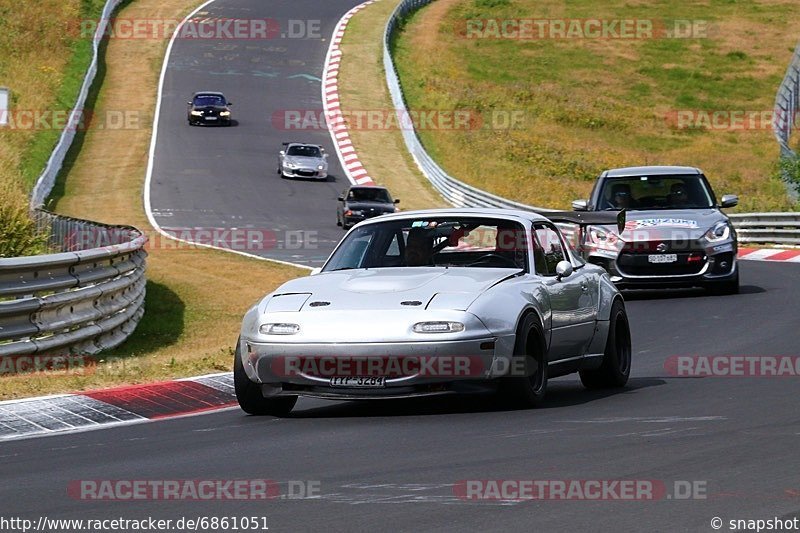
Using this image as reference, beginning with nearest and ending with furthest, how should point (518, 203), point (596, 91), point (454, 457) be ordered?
point (454, 457) → point (518, 203) → point (596, 91)

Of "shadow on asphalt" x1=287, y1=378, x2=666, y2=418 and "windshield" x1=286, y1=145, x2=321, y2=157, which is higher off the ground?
"shadow on asphalt" x1=287, y1=378, x2=666, y2=418

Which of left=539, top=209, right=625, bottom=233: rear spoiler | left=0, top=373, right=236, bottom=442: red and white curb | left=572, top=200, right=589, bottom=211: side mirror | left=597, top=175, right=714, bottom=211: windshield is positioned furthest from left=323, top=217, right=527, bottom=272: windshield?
left=597, top=175, right=714, bottom=211: windshield

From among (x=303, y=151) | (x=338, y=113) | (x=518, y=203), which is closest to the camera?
(x=518, y=203)

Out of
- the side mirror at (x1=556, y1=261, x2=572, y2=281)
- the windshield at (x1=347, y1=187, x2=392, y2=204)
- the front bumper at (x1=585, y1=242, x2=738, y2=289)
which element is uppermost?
the side mirror at (x1=556, y1=261, x2=572, y2=281)

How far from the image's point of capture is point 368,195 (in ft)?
124

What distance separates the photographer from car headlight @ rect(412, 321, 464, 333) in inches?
368

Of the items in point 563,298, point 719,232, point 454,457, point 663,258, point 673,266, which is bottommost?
point 673,266

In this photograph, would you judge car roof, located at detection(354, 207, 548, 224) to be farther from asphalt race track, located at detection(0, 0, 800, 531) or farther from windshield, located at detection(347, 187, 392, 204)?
windshield, located at detection(347, 187, 392, 204)

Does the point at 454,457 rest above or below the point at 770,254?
above

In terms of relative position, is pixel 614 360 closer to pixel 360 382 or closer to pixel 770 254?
pixel 360 382

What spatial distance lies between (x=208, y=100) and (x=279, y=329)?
44.8 metres

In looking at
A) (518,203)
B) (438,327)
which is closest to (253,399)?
(438,327)

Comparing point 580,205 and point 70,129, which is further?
point 70,129

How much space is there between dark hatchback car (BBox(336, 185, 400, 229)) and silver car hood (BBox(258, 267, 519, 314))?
25472 millimetres
